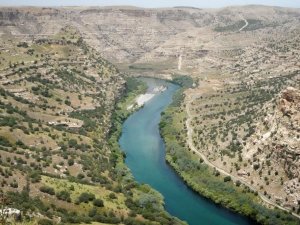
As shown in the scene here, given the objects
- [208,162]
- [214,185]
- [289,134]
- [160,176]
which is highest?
[289,134]

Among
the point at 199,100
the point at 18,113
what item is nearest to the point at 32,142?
the point at 18,113

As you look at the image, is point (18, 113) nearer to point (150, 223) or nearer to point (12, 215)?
point (150, 223)

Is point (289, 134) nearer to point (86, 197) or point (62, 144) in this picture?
point (86, 197)

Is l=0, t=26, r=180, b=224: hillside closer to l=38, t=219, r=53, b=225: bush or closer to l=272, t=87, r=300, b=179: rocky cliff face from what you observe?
l=38, t=219, r=53, b=225: bush

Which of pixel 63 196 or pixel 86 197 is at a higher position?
pixel 63 196

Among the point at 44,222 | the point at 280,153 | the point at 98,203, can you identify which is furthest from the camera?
the point at 280,153

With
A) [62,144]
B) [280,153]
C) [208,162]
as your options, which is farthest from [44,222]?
[208,162]
